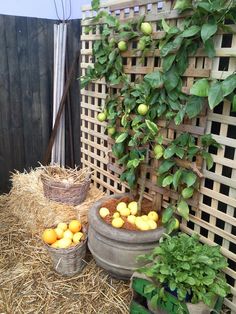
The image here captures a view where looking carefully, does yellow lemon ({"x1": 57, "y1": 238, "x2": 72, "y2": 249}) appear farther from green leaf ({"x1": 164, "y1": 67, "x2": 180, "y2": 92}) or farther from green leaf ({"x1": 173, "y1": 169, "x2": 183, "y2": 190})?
green leaf ({"x1": 164, "y1": 67, "x2": 180, "y2": 92})

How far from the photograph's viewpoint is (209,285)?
149cm

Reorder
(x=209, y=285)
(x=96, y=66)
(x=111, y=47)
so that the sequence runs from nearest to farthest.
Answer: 1. (x=209, y=285)
2. (x=111, y=47)
3. (x=96, y=66)

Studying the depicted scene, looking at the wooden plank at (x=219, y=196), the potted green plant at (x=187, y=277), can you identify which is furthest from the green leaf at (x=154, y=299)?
the wooden plank at (x=219, y=196)

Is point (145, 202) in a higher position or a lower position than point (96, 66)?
lower

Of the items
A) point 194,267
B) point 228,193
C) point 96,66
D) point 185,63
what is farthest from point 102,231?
point 96,66

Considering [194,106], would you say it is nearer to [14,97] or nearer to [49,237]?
[49,237]

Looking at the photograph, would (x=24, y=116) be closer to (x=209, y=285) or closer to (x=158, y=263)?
(x=158, y=263)

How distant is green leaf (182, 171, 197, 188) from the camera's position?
178cm

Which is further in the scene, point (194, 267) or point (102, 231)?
point (102, 231)

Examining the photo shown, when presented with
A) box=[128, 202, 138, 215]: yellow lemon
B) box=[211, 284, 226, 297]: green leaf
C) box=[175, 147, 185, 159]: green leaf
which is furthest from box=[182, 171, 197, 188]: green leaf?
box=[211, 284, 226, 297]: green leaf

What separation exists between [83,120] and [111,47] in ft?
2.66

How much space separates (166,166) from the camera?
192cm

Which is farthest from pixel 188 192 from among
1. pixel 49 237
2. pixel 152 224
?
pixel 49 237

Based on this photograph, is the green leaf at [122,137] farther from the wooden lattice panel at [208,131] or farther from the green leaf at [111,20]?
the green leaf at [111,20]
